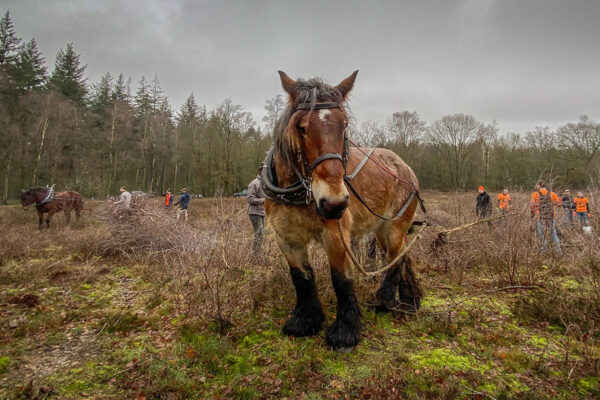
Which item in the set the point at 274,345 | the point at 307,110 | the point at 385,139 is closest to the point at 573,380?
the point at 274,345

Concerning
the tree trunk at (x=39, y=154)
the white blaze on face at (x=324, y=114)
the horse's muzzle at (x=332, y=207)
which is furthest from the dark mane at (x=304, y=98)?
the tree trunk at (x=39, y=154)

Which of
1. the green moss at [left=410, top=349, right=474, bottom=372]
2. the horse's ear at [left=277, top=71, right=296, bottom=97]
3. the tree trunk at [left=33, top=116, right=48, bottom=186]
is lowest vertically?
the green moss at [left=410, top=349, right=474, bottom=372]

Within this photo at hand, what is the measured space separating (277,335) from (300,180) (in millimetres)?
1729

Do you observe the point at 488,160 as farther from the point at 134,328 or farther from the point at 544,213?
the point at 134,328

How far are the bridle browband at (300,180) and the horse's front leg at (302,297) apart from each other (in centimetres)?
54

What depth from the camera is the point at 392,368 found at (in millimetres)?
2297

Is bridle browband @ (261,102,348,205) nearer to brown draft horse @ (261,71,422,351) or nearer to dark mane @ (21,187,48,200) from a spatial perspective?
brown draft horse @ (261,71,422,351)

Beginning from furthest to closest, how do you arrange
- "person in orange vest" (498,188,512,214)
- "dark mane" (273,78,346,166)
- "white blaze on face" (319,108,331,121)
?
"person in orange vest" (498,188,512,214) < "dark mane" (273,78,346,166) < "white blaze on face" (319,108,331,121)

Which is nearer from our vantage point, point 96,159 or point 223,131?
point 96,159

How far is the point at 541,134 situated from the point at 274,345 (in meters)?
37.5

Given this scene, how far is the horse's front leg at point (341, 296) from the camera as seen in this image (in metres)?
2.48

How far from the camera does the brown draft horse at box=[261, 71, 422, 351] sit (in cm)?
206

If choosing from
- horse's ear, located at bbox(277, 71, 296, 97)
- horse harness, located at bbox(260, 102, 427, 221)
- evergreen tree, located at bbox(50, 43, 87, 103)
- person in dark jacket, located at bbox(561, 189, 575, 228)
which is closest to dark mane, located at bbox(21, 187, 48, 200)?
horse harness, located at bbox(260, 102, 427, 221)

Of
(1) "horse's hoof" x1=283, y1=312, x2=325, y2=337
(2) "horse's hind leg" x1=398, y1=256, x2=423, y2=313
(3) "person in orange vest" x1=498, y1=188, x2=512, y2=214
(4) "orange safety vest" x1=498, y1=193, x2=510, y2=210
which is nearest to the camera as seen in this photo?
(1) "horse's hoof" x1=283, y1=312, x2=325, y2=337
